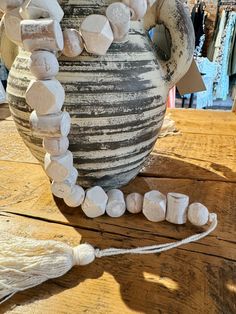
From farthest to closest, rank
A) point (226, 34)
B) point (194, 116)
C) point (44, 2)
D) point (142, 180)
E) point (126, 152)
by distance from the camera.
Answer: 1. point (226, 34)
2. point (194, 116)
3. point (142, 180)
4. point (126, 152)
5. point (44, 2)

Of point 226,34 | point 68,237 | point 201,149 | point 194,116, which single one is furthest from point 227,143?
point 226,34

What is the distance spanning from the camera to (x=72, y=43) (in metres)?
0.32

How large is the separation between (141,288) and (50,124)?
0.61 ft

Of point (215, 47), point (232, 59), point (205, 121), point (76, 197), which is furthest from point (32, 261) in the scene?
point (232, 59)

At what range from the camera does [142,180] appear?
0.50 m

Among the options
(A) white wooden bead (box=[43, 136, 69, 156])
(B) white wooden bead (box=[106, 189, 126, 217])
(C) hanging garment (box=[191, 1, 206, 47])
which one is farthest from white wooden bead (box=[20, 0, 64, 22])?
(C) hanging garment (box=[191, 1, 206, 47])

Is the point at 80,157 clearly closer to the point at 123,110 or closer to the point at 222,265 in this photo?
the point at 123,110

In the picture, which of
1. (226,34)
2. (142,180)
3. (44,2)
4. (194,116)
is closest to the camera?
(44,2)

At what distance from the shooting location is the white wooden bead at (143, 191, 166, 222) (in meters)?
0.39

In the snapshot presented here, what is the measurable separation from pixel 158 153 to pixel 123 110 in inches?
10.4

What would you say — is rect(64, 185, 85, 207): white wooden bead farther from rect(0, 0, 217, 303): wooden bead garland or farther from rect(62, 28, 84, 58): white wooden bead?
rect(62, 28, 84, 58): white wooden bead

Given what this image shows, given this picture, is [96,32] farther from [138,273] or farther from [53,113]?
[138,273]

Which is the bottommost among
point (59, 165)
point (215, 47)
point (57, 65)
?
Answer: point (215, 47)

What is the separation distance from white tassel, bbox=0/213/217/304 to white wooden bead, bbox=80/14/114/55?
0.70 feet
